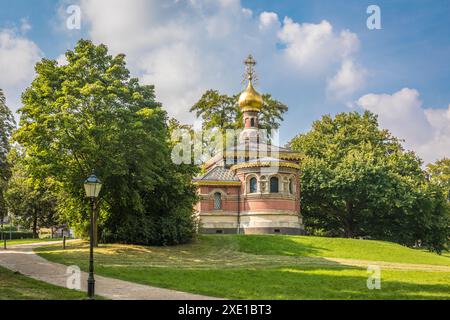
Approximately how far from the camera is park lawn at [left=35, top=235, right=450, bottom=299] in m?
14.5

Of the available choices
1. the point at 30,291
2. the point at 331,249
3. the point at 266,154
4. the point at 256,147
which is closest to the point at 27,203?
the point at 256,147

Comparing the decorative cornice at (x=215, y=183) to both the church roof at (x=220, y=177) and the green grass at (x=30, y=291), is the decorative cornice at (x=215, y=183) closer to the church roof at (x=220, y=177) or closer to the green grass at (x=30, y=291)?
the church roof at (x=220, y=177)

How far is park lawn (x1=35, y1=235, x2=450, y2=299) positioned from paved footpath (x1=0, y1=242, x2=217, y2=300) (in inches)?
27.2

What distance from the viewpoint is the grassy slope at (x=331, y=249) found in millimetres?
28289

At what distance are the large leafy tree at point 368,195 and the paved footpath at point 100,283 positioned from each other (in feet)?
87.9

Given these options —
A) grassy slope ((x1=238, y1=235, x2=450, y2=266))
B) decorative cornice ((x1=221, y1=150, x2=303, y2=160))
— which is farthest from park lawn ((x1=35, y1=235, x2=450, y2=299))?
decorative cornice ((x1=221, y1=150, x2=303, y2=160))

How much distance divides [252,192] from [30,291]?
26026 millimetres

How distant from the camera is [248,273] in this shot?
19.2 meters

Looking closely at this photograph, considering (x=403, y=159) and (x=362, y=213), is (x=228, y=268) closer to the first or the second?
(x=362, y=213)

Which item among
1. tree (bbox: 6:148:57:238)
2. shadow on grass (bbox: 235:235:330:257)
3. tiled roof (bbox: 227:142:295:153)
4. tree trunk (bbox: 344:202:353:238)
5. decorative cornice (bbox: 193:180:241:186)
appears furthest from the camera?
tree (bbox: 6:148:57:238)

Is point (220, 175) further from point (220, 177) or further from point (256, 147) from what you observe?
point (256, 147)

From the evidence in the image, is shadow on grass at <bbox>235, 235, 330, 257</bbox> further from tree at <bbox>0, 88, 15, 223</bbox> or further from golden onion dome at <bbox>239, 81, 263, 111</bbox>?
golden onion dome at <bbox>239, 81, 263, 111</bbox>
